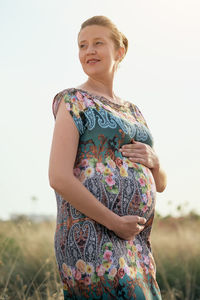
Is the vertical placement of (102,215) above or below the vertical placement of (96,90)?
below

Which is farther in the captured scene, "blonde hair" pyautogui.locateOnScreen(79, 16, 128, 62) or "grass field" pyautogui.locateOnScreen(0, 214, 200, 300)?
"grass field" pyautogui.locateOnScreen(0, 214, 200, 300)

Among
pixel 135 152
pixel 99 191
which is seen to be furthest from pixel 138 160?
pixel 99 191

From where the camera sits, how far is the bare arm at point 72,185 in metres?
2.27

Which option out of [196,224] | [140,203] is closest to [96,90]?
[140,203]

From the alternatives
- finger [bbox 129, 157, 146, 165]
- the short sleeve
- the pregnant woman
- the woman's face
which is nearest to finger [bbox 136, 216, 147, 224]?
the pregnant woman

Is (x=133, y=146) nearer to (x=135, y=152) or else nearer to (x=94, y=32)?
(x=135, y=152)

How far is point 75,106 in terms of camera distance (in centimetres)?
244

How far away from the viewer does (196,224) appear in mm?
6758

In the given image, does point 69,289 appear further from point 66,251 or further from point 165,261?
point 165,261

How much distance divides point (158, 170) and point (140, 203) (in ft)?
1.26

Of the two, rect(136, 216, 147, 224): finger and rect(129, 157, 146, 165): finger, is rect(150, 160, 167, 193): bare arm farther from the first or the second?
rect(136, 216, 147, 224): finger

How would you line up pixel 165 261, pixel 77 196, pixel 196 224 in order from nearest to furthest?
pixel 77 196 → pixel 165 261 → pixel 196 224

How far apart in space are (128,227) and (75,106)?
70 centimetres

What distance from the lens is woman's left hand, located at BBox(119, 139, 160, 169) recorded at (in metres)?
2.52
